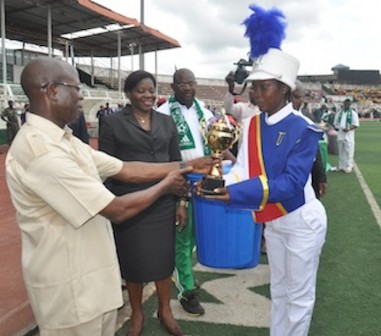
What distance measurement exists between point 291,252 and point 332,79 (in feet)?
260

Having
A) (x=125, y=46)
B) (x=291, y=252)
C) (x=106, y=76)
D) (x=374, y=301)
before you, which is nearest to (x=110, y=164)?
(x=291, y=252)

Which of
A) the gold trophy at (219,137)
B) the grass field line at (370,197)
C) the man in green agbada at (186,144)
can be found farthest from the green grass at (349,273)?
the gold trophy at (219,137)

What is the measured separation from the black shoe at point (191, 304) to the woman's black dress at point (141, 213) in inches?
20.9

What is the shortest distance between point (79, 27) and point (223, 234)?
25377mm

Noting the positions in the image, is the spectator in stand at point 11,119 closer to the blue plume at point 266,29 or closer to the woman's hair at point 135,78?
the woman's hair at point 135,78

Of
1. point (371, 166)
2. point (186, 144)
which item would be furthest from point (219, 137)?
point (371, 166)

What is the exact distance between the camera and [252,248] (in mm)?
2953

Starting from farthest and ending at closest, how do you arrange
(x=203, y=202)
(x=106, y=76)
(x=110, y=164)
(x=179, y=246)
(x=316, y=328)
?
(x=106, y=76) → (x=179, y=246) → (x=316, y=328) → (x=203, y=202) → (x=110, y=164)

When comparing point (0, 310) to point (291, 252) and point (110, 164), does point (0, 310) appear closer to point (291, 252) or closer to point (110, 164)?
point (110, 164)

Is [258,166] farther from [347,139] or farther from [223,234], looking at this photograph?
[347,139]

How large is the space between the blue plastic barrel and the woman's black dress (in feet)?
0.96

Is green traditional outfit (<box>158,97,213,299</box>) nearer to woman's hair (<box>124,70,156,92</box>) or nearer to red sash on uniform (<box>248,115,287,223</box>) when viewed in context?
woman's hair (<box>124,70,156,92</box>)

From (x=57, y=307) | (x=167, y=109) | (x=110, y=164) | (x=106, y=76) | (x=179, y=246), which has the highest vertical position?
(x=106, y=76)

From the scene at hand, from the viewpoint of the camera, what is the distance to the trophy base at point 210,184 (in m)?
2.34
